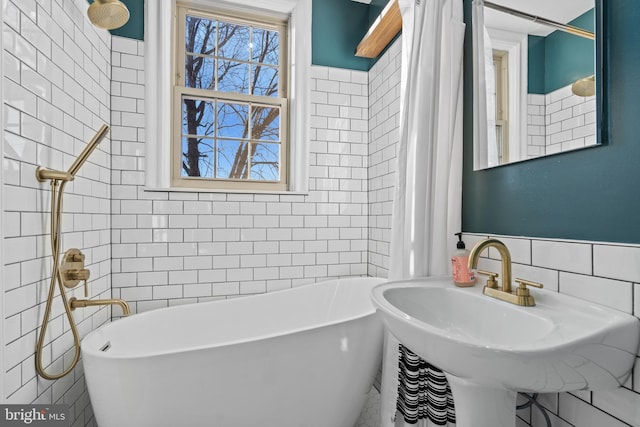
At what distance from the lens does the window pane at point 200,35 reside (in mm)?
2410

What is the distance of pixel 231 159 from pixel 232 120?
296 mm

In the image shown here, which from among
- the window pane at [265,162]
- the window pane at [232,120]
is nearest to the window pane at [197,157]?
the window pane at [232,120]

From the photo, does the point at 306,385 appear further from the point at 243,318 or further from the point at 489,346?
the point at 489,346

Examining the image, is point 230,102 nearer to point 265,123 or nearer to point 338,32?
point 265,123

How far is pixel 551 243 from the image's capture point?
1.14m

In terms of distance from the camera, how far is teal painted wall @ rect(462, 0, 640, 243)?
0.92 meters

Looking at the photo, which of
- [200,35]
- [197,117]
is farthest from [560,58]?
[200,35]

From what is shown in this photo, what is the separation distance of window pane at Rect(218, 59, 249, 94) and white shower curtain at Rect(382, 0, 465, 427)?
1.38 meters

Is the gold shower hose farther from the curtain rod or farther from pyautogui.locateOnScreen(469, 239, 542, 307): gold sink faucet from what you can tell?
the curtain rod

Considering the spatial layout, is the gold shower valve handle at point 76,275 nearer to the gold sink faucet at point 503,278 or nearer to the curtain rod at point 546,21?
the gold sink faucet at point 503,278

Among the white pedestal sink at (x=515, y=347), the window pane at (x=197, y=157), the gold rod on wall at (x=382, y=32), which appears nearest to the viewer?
the white pedestal sink at (x=515, y=347)

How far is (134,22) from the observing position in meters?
2.17

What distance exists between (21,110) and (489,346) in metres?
1.75

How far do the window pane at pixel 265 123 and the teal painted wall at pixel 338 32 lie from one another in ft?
1.65
